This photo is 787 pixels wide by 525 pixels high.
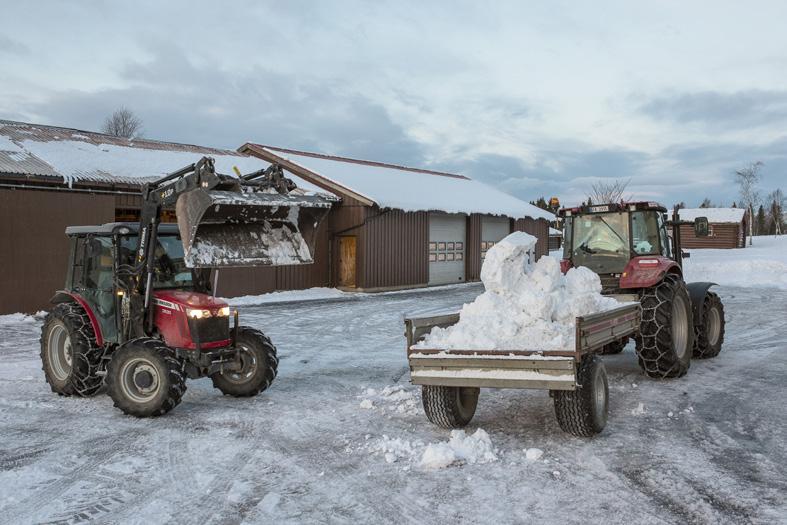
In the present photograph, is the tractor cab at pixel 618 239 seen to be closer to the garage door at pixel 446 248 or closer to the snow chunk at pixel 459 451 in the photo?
the snow chunk at pixel 459 451

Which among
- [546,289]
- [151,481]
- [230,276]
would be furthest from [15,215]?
[546,289]

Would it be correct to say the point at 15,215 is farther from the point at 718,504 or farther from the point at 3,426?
the point at 718,504

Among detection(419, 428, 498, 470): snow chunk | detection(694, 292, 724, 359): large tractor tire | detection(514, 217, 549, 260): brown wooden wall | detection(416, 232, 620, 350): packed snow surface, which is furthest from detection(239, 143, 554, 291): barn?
detection(419, 428, 498, 470): snow chunk

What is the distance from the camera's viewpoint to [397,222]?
2509 centimetres

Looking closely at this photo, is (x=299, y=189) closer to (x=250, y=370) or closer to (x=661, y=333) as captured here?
(x=250, y=370)

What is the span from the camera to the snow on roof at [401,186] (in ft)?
80.6

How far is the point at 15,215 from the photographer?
16359mm

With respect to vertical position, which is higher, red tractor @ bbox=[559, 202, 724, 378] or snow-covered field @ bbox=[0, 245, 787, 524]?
red tractor @ bbox=[559, 202, 724, 378]

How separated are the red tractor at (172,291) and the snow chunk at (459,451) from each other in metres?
2.87

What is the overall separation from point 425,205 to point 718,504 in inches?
838

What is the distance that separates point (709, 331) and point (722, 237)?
49090 mm

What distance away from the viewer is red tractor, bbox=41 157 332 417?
6.79m

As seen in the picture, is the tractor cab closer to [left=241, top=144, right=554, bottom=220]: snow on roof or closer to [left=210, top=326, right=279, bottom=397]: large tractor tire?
[left=210, top=326, right=279, bottom=397]: large tractor tire

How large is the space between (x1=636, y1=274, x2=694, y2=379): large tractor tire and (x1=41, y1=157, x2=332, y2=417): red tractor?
4558 mm
